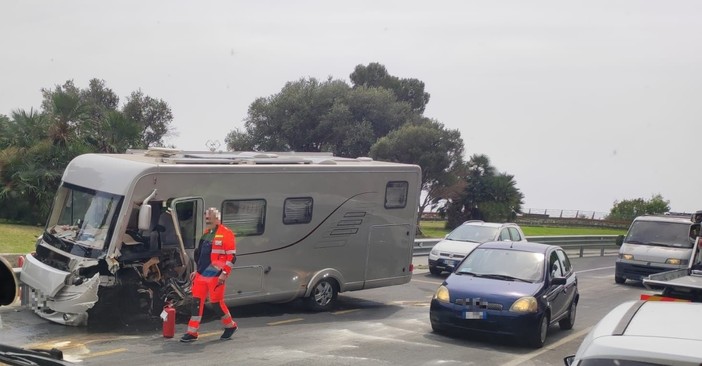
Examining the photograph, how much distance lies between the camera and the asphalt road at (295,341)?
422 inches

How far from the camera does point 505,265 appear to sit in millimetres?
13820

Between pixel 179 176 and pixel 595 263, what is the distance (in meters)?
22.9

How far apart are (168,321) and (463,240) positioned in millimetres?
12715

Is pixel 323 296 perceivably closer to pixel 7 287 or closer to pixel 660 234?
pixel 7 287

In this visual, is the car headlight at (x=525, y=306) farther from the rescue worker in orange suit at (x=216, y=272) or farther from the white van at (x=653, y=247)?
the white van at (x=653, y=247)

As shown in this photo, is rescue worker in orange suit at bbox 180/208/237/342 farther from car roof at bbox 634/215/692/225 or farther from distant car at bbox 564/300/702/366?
car roof at bbox 634/215/692/225

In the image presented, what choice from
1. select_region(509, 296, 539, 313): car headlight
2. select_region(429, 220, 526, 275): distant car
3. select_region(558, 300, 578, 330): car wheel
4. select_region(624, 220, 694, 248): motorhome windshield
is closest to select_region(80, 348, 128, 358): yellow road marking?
select_region(509, 296, 539, 313): car headlight

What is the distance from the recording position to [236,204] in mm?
13641

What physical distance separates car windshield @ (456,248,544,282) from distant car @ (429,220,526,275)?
7.34m

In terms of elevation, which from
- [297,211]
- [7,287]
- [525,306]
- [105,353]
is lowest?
[105,353]

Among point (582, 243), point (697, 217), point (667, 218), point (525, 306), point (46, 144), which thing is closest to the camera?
point (525, 306)

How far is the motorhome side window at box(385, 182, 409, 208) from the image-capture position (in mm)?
16194

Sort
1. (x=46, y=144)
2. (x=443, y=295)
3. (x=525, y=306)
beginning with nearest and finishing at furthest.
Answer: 1. (x=525, y=306)
2. (x=443, y=295)
3. (x=46, y=144)

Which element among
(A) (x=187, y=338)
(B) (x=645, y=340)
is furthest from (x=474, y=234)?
(B) (x=645, y=340)
